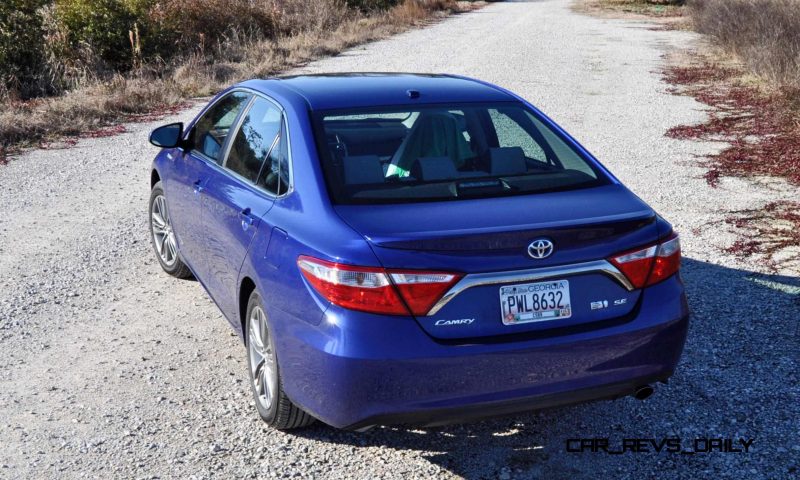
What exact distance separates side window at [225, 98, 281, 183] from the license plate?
1.40 metres

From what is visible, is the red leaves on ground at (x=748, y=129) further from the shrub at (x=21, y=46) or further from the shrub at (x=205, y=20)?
the shrub at (x=21, y=46)

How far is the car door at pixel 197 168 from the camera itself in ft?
17.8

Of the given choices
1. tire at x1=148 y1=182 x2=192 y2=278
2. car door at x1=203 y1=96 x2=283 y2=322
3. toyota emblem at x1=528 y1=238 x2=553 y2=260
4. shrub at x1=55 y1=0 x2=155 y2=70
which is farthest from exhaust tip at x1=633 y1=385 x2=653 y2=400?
shrub at x1=55 y1=0 x2=155 y2=70

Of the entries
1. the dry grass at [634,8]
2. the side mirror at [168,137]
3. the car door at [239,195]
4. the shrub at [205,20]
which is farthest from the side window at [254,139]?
the dry grass at [634,8]

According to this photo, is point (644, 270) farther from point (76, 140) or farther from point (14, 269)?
point (76, 140)

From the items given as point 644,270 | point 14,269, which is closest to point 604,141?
point 14,269

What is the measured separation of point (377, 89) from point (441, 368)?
1.82 metres

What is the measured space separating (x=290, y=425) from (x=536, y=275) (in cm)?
140

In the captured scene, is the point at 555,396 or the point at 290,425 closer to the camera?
the point at 555,396

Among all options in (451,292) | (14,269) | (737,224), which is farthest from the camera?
(737,224)

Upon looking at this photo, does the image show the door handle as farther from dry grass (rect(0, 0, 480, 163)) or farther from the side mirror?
dry grass (rect(0, 0, 480, 163))

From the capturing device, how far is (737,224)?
26.5 feet

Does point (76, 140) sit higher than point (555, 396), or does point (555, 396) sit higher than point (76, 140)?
point (555, 396)

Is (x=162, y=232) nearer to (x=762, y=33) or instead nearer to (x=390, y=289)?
(x=390, y=289)
